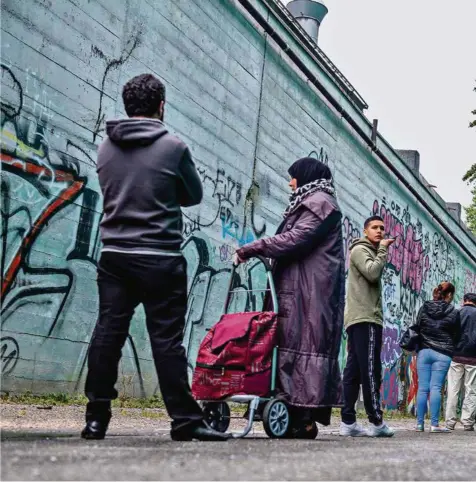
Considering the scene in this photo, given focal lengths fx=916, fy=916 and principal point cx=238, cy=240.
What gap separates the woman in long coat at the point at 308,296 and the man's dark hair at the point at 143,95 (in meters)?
1.31

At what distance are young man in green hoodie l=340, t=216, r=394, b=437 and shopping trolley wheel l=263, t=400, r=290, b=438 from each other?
1.24 m

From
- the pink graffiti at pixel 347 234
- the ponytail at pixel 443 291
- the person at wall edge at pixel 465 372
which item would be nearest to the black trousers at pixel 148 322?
the ponytail at pixel 443 291

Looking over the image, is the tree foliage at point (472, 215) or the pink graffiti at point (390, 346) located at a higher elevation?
the tree foliage at point (472, 215)

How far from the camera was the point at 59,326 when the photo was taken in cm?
663

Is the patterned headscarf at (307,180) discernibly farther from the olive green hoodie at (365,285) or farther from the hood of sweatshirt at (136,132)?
the hood of sweatshirt at (136,132)

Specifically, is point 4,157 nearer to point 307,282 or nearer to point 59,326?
point 59,326

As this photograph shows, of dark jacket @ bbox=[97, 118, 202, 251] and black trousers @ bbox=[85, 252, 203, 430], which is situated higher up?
dark jacket @ bbox=[97, 118, 202, 251]

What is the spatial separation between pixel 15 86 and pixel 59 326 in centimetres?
174

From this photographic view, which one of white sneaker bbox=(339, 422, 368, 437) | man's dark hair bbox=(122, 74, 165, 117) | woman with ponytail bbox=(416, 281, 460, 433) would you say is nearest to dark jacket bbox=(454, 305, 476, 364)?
woman with ponytail bbox=(416, 281, 460, 433)

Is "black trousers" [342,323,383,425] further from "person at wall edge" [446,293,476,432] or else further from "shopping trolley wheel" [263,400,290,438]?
"person at wall edge" [446,293,476,432]

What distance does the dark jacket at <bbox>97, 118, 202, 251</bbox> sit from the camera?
398cm

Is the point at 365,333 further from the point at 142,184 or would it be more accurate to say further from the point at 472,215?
the point at 472,215

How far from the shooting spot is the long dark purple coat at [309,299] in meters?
5.09

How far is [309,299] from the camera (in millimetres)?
5203
